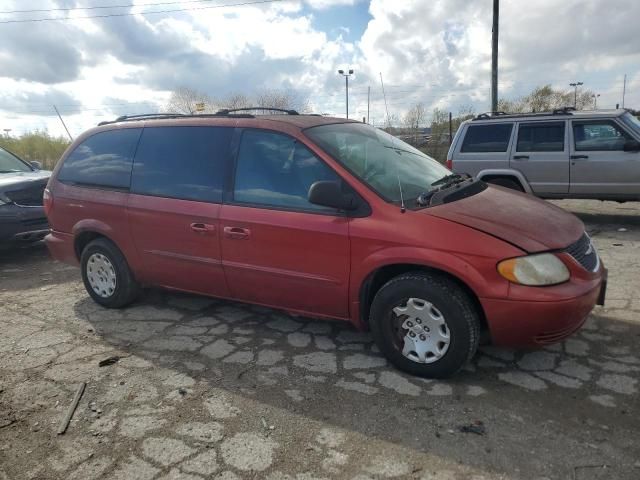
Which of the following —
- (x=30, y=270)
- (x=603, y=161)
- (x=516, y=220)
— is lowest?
(x=30, y=270)

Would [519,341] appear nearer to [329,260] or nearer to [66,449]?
[329,260]

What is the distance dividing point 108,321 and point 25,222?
308 cm

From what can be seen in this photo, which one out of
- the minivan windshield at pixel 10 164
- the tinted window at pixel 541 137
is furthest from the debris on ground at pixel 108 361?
the tinted window at pixel 541 137

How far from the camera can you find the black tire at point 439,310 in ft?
10.1

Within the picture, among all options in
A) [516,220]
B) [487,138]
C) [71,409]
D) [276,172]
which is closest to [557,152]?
[487,138]

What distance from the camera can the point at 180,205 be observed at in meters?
4.12

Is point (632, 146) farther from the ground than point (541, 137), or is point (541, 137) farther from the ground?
point (541, 137)

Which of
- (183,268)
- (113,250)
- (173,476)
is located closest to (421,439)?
(173,476)

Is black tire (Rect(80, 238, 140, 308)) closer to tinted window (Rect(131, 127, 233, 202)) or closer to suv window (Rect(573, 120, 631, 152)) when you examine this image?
tinted window (Rect(131, 127, 233, 202))

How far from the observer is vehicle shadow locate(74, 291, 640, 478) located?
2637 millimetres

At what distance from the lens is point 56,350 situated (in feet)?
13.1

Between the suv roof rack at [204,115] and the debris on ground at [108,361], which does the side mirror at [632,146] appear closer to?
the suv roof rack at [204,115]

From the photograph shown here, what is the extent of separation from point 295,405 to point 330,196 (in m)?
1.34

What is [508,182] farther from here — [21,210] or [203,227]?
[21,210]
